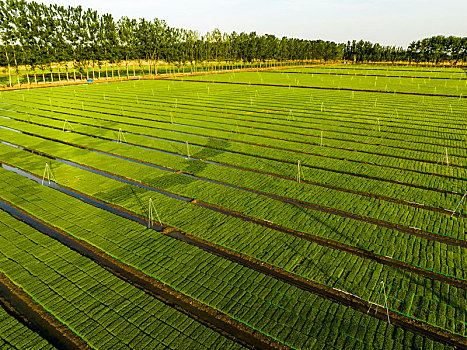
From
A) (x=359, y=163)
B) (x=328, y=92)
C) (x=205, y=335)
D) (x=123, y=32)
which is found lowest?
(x=205, y=335)

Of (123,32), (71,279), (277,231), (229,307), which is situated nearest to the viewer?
(229,307)

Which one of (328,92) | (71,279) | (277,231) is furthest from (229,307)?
(328,92)

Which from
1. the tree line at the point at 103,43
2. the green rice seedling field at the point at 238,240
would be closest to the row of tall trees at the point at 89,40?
the tree line at the point at 103,43

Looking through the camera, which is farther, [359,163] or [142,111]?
[142,111]

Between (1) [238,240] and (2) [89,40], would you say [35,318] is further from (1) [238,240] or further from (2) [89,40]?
(2) [89,40]

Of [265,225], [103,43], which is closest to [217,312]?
[265,225]

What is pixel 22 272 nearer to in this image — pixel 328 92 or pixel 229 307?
pixel 229 307

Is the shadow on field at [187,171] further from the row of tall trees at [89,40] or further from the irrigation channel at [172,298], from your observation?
the row of tall trees at [89,40]
